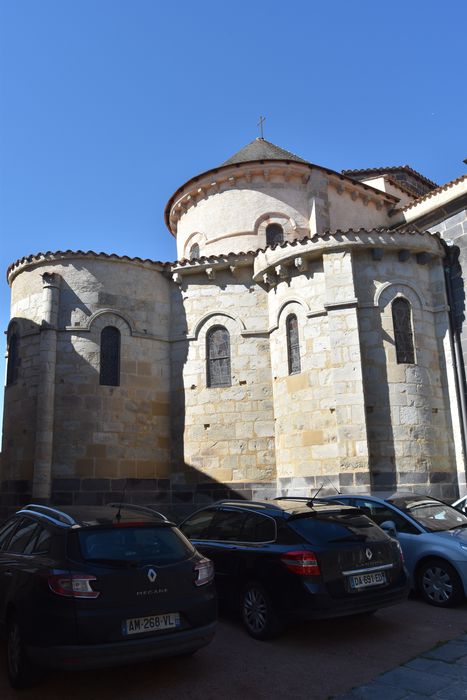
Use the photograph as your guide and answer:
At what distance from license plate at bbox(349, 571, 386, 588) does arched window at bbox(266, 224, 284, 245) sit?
43.8 feet

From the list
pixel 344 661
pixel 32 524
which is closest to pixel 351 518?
pixel 344 661

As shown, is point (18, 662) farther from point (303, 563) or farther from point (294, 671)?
point (303, 563)

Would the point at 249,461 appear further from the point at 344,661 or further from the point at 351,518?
the point at 344,661

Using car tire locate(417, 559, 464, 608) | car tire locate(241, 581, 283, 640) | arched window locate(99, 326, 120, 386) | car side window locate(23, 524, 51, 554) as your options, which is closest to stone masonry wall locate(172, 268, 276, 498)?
arched window locate(99, 326, 120, 386)

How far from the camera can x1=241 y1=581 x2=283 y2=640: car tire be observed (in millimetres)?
6113

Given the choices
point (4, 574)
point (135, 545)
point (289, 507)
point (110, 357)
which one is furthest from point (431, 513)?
point (110, 357)

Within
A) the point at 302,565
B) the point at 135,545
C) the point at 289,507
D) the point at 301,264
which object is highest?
the point at 301,264

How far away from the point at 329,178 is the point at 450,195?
4.27 meters

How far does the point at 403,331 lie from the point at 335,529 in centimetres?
850

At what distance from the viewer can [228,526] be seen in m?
7.26

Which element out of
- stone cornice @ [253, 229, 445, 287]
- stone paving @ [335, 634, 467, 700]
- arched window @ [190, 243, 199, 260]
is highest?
arched window @ [190, 243, 199, 260]

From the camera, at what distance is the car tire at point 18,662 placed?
4742mm

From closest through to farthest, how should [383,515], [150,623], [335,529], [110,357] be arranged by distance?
[150,623] < [335,529] < [383,515] < [110,357]

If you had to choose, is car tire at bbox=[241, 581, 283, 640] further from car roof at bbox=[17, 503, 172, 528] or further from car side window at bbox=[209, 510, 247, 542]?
car roof at bbox=[17, 503, 172, 528]
